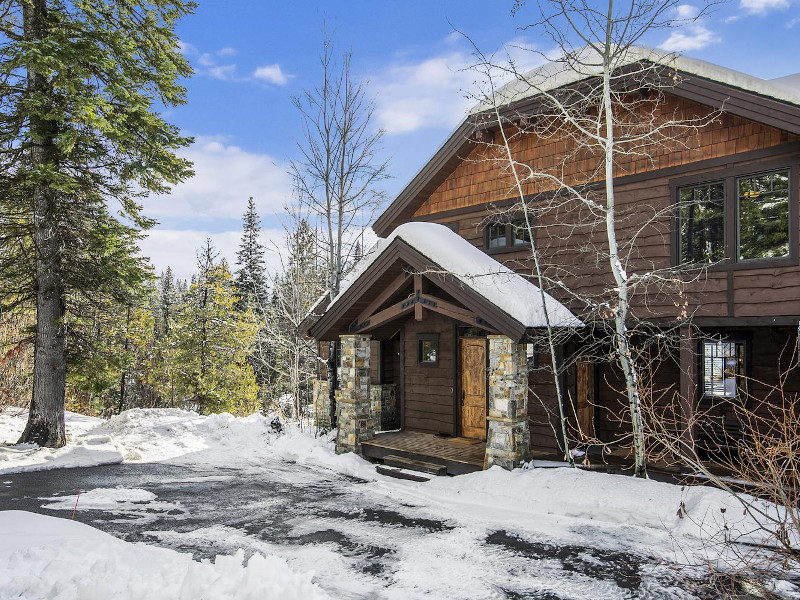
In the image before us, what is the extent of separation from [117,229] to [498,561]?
11576mm

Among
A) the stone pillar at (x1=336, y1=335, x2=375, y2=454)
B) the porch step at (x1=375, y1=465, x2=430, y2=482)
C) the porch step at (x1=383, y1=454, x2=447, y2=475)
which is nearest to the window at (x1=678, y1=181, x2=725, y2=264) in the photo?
the porch step at (x1=383, y1=454, x2=447, y2=475)

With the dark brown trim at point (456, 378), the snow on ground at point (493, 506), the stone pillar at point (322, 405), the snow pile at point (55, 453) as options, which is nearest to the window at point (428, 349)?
the dark brown trim at point (456, 378)

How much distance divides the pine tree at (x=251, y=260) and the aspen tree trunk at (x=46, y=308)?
75.7 feet

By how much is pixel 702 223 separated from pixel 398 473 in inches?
293

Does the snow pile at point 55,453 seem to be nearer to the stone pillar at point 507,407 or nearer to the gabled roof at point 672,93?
the stone pillar at point 507,407

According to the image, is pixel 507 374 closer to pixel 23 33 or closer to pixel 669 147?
pixel 669 147

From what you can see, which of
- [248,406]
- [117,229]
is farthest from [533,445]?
[248,406]

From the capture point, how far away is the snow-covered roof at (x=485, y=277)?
31.0ft

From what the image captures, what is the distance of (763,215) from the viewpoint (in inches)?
341

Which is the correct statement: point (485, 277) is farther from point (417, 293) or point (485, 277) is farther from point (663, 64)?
point (663, 64)

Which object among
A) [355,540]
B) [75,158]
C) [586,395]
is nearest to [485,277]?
[586,395]

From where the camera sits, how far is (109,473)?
1055 cm

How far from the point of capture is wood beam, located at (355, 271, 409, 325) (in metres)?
10.8

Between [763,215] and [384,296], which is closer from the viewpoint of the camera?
[763,215]
